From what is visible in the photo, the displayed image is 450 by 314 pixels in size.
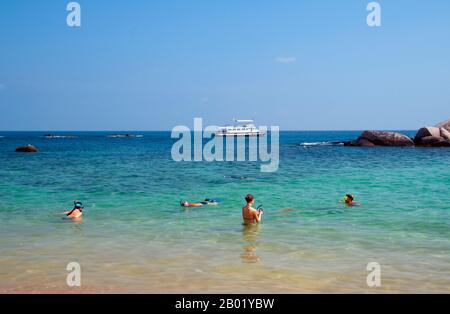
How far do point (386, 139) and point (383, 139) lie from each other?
449 millimetres

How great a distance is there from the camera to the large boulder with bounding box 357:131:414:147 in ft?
211

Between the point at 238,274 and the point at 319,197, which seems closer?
the point at 238,274

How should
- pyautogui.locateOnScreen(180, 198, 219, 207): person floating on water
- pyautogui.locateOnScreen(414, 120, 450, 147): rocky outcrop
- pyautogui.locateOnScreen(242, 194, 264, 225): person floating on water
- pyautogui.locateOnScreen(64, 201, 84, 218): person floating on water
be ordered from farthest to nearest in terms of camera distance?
pyautogui.locateOnScreen(414, 120, 450, 147): rocky outcrop → pyautogui.locateOnScreen(180, 198, 219, 207): person floating on water → pyautogui.locateOnScreen(64, 201, 84, 218): person floating on water → pyautogui.locateOnScreen(242, 194, 264, 225): person floating on water

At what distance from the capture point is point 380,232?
13.6 meters

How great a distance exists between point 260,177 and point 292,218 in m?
14.5

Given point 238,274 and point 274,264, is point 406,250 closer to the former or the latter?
point 274,264

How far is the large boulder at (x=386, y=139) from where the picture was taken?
64.3 meters

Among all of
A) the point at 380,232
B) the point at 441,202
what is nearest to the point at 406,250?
the point at 380,232
